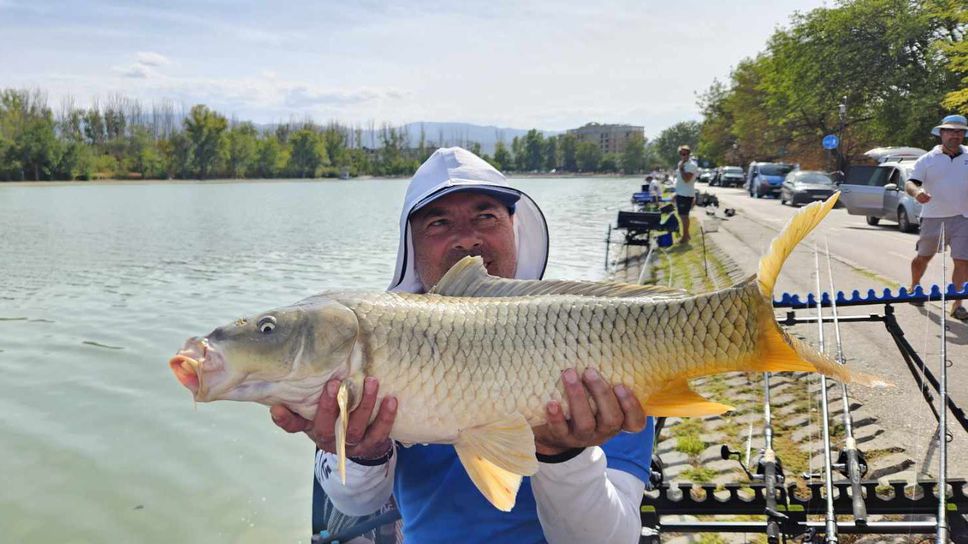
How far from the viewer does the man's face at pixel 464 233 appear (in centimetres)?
242

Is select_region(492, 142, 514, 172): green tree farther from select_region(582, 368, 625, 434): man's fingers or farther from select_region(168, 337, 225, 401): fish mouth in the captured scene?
select_region(168, 337, 225, 401): fish mouth

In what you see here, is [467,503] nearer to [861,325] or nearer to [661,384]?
[661,384]

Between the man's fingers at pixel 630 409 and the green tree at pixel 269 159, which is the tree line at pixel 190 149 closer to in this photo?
the green tree at pixel 269 159

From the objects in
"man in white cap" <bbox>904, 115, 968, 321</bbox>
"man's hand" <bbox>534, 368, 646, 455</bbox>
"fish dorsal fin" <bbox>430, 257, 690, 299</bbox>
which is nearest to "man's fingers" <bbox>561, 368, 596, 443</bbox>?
"man's hand" <bbox>534, 368, 646, 455</bbox>

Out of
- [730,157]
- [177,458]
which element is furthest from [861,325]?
[730,157]

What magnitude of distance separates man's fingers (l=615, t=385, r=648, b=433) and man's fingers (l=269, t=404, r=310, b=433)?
0.78m

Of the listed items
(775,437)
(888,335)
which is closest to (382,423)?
(775,437)

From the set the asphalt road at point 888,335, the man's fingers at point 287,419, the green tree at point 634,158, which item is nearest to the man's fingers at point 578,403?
the man's fingers at point 287,419

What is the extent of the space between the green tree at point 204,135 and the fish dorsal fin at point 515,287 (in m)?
93.8

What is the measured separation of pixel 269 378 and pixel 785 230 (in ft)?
4.07

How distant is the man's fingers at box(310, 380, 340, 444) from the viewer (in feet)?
5.44

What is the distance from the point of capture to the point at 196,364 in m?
1.55

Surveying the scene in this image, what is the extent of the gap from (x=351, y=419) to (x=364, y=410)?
4 centimetres

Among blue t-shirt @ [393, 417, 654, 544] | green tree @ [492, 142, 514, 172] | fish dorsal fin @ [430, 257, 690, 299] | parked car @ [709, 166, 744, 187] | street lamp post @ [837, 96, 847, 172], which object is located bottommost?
blue t-shirt @ [393, 417, 654, 544]
